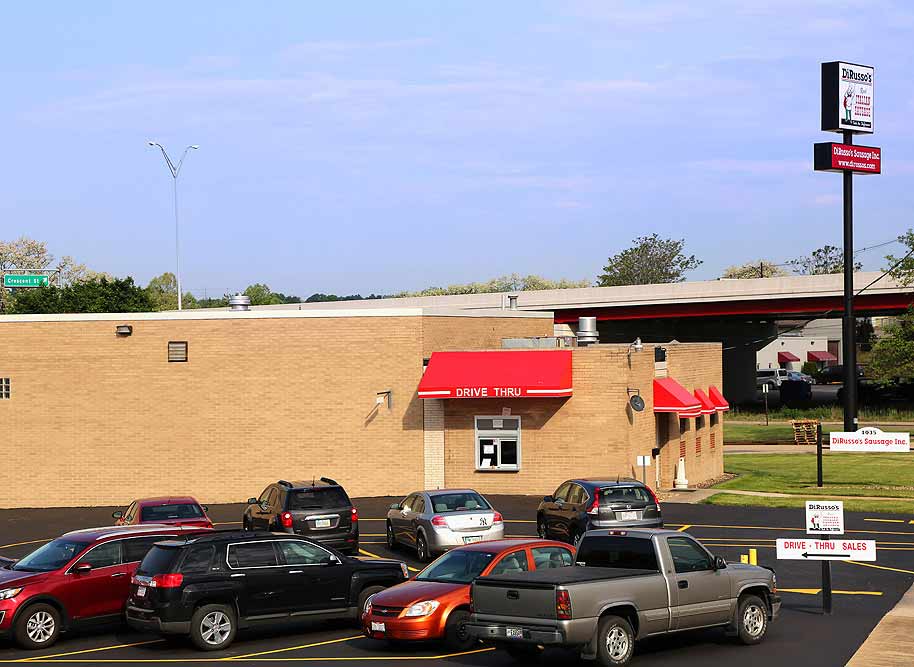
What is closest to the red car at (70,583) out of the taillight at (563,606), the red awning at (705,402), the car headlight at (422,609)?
the car headlight at (422,609)

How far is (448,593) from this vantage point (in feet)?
53.8

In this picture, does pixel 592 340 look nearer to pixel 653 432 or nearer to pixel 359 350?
pixel 653 432

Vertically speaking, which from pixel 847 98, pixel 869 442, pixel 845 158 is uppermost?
pixel 847 98

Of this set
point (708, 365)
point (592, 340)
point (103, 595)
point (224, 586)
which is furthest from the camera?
point (708, 365)

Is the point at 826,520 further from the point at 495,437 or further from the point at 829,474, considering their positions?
the point at 829,474

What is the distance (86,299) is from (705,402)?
37.4 metres

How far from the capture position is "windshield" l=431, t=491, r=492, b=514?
24981mm

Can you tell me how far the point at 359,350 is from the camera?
125 feet

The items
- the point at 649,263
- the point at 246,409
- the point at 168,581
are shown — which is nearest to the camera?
the point at 168,581

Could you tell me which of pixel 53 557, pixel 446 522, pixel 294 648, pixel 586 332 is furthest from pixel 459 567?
pixel 586 332

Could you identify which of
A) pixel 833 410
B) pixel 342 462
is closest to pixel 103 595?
pixel 342 462

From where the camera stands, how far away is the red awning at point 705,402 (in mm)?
40438

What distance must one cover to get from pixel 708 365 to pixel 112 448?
21.8 m

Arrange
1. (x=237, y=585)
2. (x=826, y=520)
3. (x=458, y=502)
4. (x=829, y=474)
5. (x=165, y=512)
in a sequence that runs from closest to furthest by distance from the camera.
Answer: (x=237, y=585)
(x=826, y=520)
(x=458, y=502)
(x=165, y=512)
(x=829, y=474)
